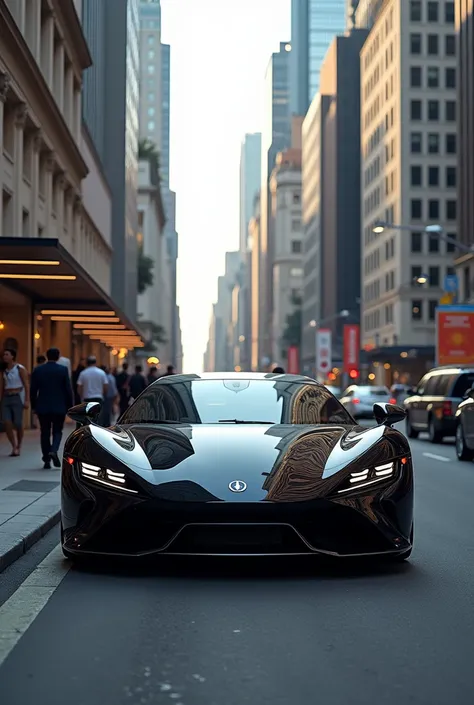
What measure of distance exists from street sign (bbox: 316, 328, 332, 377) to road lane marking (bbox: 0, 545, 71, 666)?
245 ft

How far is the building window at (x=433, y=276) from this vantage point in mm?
93756

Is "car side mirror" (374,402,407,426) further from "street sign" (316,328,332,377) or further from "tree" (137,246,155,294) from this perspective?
"tree" (137,246,155,294)

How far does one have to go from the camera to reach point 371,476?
288 inches

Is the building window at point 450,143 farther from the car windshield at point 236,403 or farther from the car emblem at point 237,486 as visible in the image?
the car emblem at point 237,486

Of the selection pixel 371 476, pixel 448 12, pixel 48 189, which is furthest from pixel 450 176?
pixel 371 476

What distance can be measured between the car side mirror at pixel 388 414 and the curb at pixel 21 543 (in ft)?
9.01

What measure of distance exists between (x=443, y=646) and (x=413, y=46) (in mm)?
96835

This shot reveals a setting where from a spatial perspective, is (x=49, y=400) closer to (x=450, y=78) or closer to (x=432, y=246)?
(x=432, y=246)

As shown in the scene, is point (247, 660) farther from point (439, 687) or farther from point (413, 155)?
point (413, 155)

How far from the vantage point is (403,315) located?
304 ft

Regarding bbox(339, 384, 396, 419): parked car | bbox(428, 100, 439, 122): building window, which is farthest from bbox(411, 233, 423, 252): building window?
bbox(339, 384, 396, 419): parked car

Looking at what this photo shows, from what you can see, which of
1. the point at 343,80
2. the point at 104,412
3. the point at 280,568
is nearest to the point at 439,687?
the point at 280,568

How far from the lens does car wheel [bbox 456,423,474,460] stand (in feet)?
67.2

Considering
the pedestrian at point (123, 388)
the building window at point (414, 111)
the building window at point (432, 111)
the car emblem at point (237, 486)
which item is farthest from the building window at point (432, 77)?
the car emblem at point (237, 486)
